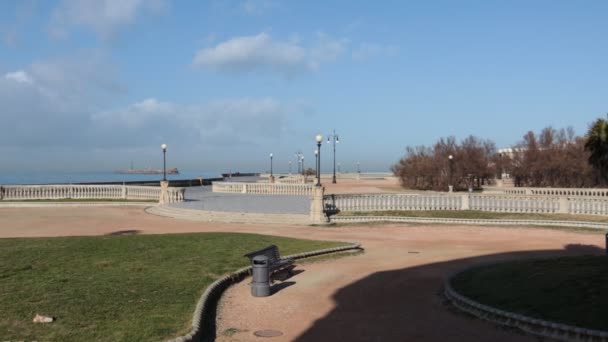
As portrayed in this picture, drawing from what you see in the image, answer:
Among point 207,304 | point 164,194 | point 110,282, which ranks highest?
point 164,194

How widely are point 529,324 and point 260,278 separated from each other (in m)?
5.34

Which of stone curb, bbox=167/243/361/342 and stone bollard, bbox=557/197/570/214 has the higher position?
stone bollard, bbox=557/197/570/214

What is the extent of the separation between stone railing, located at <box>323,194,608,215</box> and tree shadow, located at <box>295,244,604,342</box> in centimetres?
1476

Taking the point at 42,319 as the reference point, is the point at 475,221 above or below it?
above

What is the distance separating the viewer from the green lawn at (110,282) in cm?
811

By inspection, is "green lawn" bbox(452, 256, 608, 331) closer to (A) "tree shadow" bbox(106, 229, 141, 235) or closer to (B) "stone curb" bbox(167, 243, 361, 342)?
(B) "stone curb" bbox(167, 243, 361, 342)

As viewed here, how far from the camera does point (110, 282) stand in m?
11.0

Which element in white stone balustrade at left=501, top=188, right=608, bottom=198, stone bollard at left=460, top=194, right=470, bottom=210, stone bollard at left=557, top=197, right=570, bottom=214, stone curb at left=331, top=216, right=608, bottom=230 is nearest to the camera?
stone curb at left=331, top=216, right=608, bottom=230

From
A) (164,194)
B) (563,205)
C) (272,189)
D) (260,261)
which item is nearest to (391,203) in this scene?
(563,205)

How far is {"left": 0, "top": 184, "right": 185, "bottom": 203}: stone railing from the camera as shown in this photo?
130 ft

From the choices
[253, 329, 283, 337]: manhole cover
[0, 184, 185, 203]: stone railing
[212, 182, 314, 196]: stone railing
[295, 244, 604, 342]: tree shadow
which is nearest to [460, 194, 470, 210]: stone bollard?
[295, 244, 604, 342]: tree shadow

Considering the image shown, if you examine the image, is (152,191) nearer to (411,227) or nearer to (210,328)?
(411,227)

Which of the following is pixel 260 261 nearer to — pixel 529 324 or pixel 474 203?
pixel 529 324

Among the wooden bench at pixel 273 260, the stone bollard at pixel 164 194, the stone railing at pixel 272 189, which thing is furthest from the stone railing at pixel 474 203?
the stone railing at pixel 272 189
